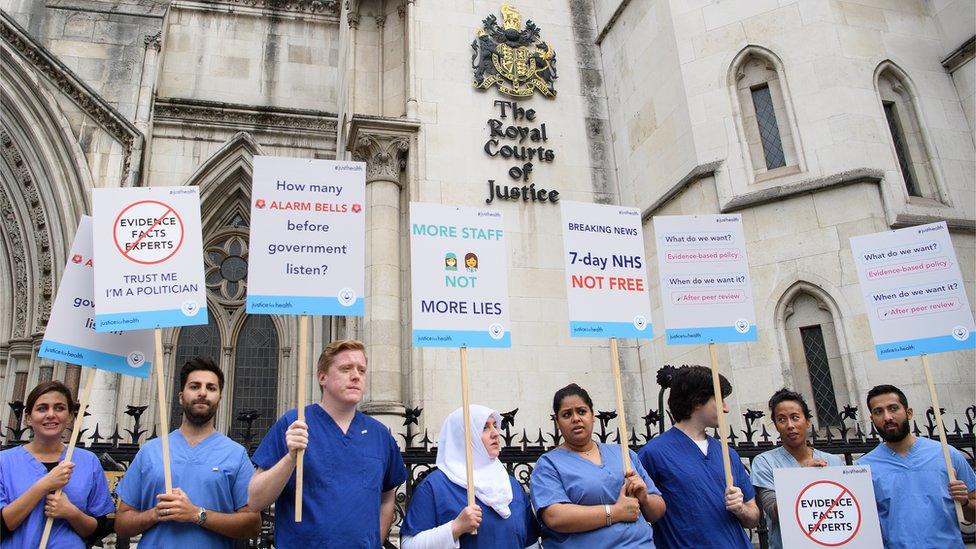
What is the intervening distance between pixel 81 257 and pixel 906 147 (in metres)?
10.3

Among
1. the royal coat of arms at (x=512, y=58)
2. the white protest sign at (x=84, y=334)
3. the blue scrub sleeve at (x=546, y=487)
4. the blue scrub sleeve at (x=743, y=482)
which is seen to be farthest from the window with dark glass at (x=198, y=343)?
the blue scrub sleeve at (x=743, y=482)

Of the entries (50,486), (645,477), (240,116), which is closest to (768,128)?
(645,477)

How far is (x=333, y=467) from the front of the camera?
352 centimetres

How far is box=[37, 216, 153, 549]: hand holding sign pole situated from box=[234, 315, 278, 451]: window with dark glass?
33.2 feet

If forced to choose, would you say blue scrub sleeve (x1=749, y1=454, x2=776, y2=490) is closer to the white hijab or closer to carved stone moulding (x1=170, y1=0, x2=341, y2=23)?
the white hijab

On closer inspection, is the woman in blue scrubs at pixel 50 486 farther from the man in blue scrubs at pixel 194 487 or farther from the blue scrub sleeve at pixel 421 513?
the blue scrub sleeve at pixel 421 513

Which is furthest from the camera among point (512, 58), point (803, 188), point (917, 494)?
point (512, 58)

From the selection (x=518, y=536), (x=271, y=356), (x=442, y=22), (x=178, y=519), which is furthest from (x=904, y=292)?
(x=271, y=356)

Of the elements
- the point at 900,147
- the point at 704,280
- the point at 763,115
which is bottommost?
the point at 704,280

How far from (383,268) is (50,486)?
666 cm

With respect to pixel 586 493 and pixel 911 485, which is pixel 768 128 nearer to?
pixel 911 485

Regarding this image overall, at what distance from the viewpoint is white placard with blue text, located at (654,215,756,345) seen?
16.3 feet

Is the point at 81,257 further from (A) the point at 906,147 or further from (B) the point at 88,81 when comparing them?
(B) the point at 88,81

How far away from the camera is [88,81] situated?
46.3ft
